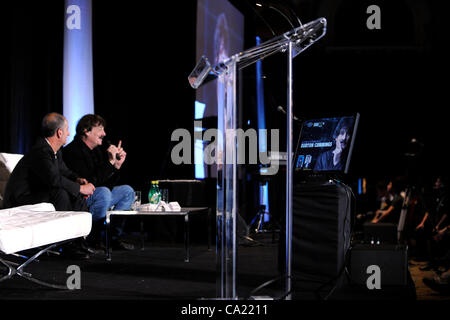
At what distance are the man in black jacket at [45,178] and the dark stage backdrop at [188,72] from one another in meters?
1.63

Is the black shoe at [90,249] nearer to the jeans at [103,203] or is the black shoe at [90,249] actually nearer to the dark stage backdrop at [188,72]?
the jeans at [103,203]

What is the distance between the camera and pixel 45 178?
3.89 meters

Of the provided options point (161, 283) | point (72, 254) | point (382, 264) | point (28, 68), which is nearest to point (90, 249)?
point (72, 254)

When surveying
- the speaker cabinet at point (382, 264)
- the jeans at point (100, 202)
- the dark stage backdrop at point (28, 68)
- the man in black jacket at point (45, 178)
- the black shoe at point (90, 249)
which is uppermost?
the dark stage backdrop at point (28, 68)

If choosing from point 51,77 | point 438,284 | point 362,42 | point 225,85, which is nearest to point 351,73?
point 362,42

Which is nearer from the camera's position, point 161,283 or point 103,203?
point 161,283

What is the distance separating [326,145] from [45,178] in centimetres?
213

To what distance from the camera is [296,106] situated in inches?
400

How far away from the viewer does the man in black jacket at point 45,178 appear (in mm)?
3885

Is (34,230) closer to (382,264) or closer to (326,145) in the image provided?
(326,145)

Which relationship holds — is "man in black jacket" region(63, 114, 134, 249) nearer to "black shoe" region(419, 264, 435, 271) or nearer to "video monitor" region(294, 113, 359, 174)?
"video monitor" region(294, 113, 359, 174)

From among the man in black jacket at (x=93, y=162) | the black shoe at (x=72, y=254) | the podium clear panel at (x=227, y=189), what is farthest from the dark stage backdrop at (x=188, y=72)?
the podium clear panel at (x=227, y=189)
